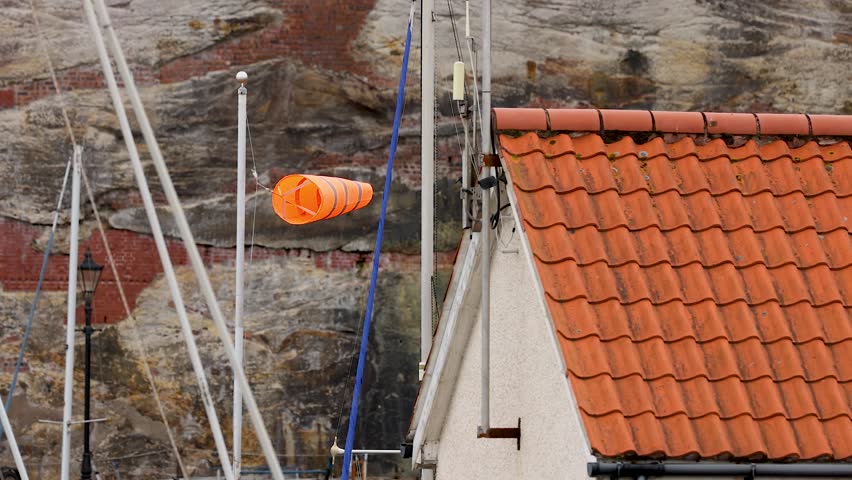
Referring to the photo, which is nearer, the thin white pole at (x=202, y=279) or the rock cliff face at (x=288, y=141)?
the thin white pole at (x=202, y=279)

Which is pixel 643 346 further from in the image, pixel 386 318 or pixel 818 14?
pixel 818 14

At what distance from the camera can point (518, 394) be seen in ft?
20.5

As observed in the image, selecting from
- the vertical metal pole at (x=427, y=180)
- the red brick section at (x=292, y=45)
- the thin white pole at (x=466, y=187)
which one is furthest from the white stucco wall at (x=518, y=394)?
the red brick section at (x=292, y=45)

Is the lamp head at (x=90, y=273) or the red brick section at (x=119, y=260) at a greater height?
the red brick section at (x=119, y=260)

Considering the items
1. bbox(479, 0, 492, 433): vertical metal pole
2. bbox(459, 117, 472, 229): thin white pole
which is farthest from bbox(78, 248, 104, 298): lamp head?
bbox(479, 0, 492, 433): vertical metal pole

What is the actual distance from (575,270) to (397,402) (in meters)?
15.6

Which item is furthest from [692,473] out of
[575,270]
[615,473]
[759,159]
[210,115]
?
[210,115]

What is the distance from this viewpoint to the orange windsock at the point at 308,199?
13156 millimetres

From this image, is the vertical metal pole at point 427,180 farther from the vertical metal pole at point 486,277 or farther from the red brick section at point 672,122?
the red brick section at point 672,122

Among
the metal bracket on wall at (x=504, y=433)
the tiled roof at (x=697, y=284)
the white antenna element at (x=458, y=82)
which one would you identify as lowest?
the metal bracket on wall at (x=504, y=433)

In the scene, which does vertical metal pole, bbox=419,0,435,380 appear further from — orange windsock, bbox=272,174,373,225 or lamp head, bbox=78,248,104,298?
lamp head, bbox=78,248,104,298

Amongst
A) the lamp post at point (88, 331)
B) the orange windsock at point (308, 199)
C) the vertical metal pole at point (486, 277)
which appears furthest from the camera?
the lamp post at point (88, 331)

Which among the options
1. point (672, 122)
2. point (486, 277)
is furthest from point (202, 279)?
point (672, 122)

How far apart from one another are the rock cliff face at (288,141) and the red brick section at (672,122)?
14642 mm
